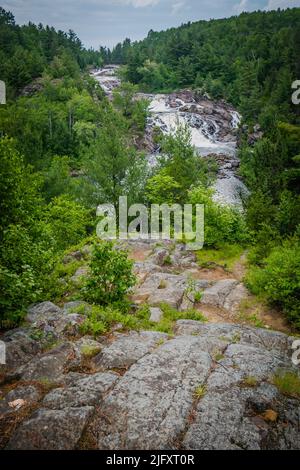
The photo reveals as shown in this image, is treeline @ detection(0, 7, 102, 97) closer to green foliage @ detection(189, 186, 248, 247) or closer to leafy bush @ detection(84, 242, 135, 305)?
green foliage @ detection(189, 186, 248, 247)

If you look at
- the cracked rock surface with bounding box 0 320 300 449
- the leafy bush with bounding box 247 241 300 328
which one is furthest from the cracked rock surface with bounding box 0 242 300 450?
the leafy bush with bounding box 247 241 300 328

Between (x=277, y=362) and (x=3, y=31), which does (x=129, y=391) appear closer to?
(x=277, y=362)

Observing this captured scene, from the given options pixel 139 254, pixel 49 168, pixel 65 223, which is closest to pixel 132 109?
pixel 49 168

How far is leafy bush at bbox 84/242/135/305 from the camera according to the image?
32.7 ft

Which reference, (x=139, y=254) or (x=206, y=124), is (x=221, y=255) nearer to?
(x=139, y=254)

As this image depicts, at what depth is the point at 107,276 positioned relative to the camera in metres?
9.92

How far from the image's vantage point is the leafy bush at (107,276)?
32.7 feet

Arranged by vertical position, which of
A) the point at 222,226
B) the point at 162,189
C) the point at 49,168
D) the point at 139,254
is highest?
the point at 49,168

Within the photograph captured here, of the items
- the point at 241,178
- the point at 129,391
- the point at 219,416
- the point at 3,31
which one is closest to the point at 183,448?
the point at 219,416

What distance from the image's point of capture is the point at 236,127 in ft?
217

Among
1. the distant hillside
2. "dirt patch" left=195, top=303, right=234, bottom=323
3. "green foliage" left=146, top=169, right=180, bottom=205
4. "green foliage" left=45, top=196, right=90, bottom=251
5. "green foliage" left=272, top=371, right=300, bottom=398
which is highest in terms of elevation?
the distant hillside

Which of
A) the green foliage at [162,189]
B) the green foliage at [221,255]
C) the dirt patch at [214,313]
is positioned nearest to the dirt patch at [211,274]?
the green foliage at [221,255]

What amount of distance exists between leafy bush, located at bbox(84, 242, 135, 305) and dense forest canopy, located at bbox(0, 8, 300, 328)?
12 cm

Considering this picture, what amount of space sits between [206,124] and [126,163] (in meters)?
41.7
